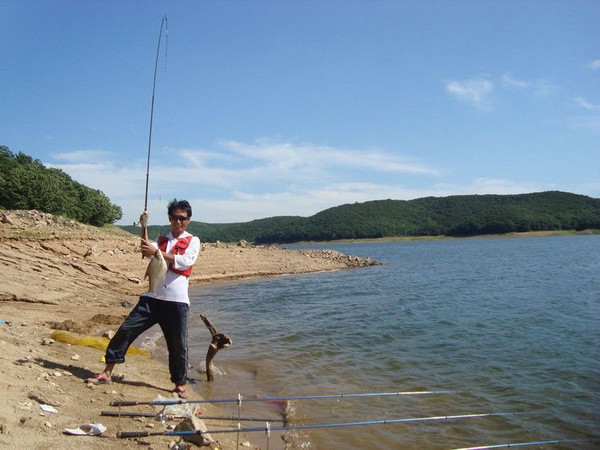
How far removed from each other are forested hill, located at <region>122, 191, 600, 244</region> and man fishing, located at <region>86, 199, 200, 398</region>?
316 feet

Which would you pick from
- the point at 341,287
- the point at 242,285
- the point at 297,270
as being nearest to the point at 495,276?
the point at 341,287

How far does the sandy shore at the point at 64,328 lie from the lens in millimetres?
3869

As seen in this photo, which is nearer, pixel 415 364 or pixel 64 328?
pixel 415 364

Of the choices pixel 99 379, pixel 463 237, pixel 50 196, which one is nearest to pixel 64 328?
pixel 99 379

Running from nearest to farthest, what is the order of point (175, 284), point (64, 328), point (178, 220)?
point (175, 284), point (178, 220), point (64, 328)

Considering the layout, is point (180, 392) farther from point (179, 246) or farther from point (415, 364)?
point (415, 364)

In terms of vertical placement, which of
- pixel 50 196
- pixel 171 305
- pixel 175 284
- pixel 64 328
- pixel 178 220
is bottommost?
pixel 64 328

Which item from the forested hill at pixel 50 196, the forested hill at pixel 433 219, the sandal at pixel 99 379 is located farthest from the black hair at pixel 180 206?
the forested hill at pixel 433 219

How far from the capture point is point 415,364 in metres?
8.23

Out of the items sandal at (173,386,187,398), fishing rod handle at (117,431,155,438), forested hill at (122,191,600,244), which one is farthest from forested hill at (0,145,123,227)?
forested hill at (122,191,600,244)

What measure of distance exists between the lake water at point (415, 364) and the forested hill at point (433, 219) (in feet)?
293

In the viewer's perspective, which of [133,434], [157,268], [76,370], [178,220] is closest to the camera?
[133,434]

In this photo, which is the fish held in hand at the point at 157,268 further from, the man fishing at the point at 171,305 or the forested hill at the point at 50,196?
the forested hill at the point at 50,196

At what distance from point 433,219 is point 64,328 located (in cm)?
14251
